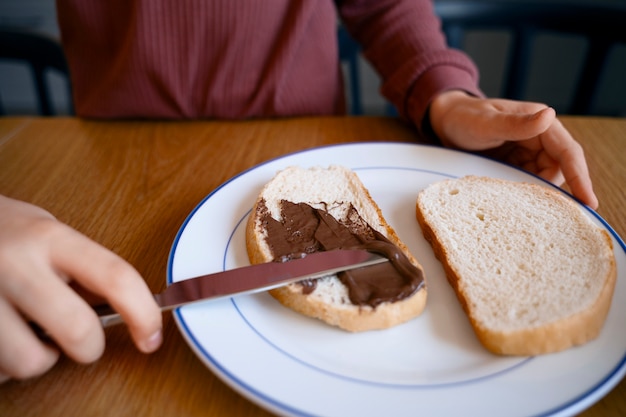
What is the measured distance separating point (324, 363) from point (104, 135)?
1078 mm

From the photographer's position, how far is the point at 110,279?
0.63 metres

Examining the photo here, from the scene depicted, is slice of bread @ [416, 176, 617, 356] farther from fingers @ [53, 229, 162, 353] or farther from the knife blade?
fingers @ [53, 229, 162, 353]

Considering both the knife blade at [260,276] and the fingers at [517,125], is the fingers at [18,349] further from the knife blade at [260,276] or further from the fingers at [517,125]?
the fingers at [517,125]

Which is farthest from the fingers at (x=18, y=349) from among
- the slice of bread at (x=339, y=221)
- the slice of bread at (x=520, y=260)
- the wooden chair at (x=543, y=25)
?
the wooden chair at (x=543, y=25)

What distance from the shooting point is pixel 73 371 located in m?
0.71

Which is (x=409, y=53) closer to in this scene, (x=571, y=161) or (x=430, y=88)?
(x=430, y=88)

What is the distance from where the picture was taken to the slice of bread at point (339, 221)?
0.75 m

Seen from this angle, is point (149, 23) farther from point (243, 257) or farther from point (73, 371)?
point (73, 371)

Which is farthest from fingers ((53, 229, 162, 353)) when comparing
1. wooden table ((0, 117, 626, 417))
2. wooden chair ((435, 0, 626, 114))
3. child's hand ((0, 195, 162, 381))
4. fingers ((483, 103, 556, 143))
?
wooden chair ((435, 0, 626, 114))

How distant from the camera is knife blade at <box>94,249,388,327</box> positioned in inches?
29.3

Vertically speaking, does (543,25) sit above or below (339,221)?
above

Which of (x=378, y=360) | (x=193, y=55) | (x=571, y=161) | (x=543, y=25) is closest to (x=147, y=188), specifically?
(x=193, y=55)

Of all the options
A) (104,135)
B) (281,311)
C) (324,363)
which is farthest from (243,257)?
(104,135)

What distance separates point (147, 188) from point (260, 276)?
0.55 metres
